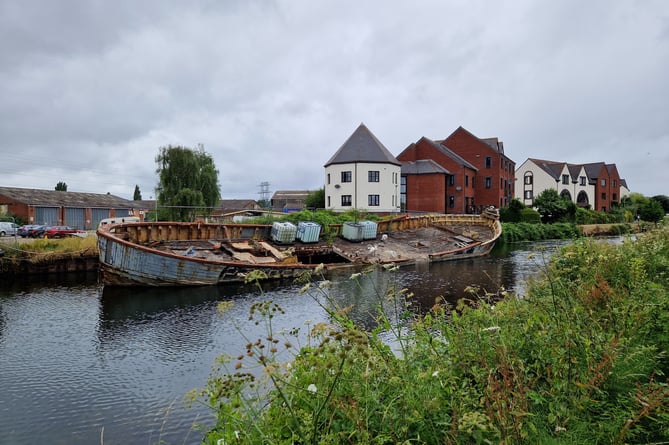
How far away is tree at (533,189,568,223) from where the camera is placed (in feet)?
170

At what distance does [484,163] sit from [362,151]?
66.9 feet

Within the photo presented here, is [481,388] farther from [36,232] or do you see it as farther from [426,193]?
[426,193]

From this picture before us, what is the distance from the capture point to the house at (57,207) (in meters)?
44.1

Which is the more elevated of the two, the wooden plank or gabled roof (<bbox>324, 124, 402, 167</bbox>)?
gabled roof (<bbox>324, 124, 402, 167</bbox>)

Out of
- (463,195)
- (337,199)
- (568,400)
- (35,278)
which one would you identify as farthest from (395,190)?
(568,400)

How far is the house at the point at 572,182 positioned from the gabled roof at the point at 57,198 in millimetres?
64374

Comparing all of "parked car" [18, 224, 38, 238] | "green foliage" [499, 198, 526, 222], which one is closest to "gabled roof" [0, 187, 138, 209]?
"parked car" [18, 224, 38, 238]

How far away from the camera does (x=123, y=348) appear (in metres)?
10.2

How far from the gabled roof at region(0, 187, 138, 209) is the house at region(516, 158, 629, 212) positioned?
211 ft

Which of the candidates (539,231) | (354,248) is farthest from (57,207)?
(539,231)

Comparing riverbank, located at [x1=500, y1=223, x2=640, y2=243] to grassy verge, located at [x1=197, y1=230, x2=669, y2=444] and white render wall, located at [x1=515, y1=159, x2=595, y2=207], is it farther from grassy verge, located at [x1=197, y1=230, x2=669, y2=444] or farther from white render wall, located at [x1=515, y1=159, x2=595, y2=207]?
grassy verge, located at [x1=197, y1=230, x2=669, y2=444]

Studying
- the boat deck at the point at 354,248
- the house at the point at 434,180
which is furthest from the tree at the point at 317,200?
the boat deck at the point at 354,248

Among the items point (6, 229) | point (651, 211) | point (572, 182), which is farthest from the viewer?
point (572, 182)

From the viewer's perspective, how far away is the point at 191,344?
10375 millimetres
